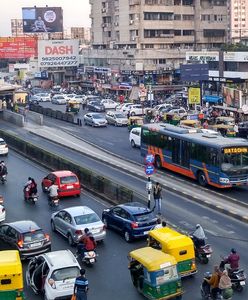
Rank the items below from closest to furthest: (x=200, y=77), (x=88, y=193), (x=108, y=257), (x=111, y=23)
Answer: (x=108, y=257)
(x=88, y=193)
(x=200, y=77)
(x=111, y=23)

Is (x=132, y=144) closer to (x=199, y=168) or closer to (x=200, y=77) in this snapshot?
(x=199, y=168)

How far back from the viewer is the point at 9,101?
7600 cm

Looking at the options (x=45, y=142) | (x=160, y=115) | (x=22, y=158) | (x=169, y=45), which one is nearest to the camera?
(x=22, y=158)

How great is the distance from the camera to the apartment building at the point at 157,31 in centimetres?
10231

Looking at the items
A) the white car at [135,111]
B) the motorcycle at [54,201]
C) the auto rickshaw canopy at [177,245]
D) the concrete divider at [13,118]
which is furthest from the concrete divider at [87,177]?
the white car at [135,111]

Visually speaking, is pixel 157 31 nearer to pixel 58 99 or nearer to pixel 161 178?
pixel 58 99

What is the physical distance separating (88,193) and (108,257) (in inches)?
434

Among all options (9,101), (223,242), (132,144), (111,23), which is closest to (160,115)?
(132,144)

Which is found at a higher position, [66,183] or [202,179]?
[66,183]

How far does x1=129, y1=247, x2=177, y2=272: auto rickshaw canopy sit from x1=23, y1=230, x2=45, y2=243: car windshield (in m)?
4.82

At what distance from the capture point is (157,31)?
10475 cm

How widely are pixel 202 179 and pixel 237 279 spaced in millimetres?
15849

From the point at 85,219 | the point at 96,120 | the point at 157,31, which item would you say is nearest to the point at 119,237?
the point at 85,219

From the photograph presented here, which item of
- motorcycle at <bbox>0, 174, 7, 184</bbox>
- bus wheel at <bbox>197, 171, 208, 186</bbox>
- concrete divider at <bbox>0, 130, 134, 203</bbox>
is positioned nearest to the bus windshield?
bus wheel at <bbox>197, 171, 208, 186</bbox>
